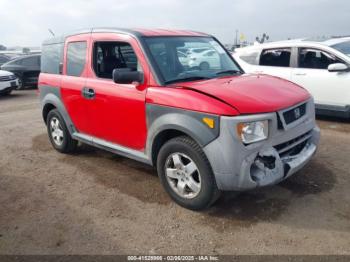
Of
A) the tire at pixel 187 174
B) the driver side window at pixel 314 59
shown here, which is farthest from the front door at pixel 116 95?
the driver side window at pixel 314 59

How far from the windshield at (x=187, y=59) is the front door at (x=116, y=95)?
0.72ft

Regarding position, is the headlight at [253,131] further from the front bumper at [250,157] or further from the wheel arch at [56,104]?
the wheel arch at [56,104]

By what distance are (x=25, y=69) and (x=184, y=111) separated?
13.9m

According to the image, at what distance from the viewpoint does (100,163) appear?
5246 mm

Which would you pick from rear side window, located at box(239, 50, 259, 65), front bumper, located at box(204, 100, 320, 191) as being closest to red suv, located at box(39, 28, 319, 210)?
front bumper, located at box(204, 100, 320, 191)

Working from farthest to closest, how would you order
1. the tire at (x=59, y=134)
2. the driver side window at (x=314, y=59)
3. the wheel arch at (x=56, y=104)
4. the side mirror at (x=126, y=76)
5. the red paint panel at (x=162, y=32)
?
the driver side window at (x=314, y=59) < the tire at (x=59, y=134) < the wheel arch at (x=56, y=104) < the red paint panel at (x=162, y=32) < the side mirror at (x=126, y=76)

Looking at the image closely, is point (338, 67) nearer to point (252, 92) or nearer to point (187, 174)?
point (252, 92)

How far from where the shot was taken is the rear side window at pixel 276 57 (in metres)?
7.52

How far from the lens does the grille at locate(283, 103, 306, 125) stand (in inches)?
136

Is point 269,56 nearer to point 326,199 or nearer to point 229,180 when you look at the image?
point 326,199

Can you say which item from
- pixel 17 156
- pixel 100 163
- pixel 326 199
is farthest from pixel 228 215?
pixel 17 156

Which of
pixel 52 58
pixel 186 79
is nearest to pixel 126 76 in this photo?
pixel 186 79

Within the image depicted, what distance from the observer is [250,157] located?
3.20 m

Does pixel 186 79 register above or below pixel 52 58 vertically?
below
